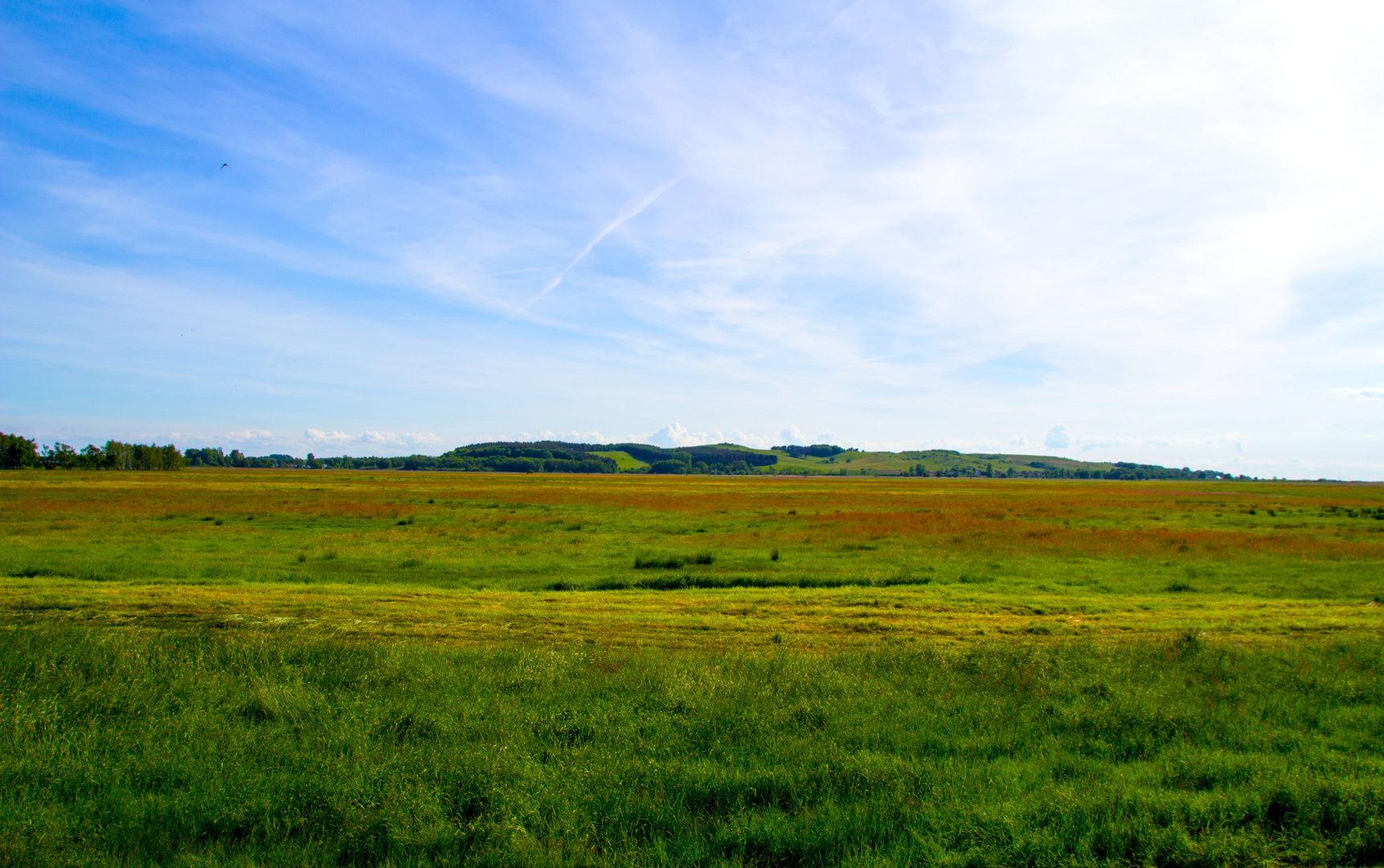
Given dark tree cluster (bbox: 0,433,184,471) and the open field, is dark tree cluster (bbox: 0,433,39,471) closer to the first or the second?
dark tree cluster (bbox: 0,433,184,471)

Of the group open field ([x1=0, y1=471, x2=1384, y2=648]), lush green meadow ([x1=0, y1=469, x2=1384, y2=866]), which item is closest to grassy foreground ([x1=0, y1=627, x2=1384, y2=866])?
lush green meadow ([x1=0, y1=469, x2=1384, y2=866])

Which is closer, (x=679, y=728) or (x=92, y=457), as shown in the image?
(x=679, y=728)

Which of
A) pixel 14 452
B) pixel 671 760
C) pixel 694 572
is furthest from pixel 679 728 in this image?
pixel 14 452

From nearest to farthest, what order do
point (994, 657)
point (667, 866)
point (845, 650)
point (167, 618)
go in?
point (667, 866) → point (994, 657) → point (845, 650) → point (167, 618)

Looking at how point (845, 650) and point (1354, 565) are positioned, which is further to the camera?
point (1354, 565)

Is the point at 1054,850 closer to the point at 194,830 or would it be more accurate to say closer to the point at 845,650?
the point at 845,650

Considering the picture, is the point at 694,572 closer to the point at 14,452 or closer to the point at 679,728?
the point at 679,728

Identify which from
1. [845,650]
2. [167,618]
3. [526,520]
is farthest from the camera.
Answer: [526,520]

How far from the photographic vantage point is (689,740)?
7027mm

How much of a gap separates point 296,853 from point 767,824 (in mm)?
3668

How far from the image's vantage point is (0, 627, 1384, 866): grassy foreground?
5137 mm

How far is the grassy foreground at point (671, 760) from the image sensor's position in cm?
514

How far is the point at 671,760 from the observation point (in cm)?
652

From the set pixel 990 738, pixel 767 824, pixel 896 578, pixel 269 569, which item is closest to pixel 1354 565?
pixel 896 578
